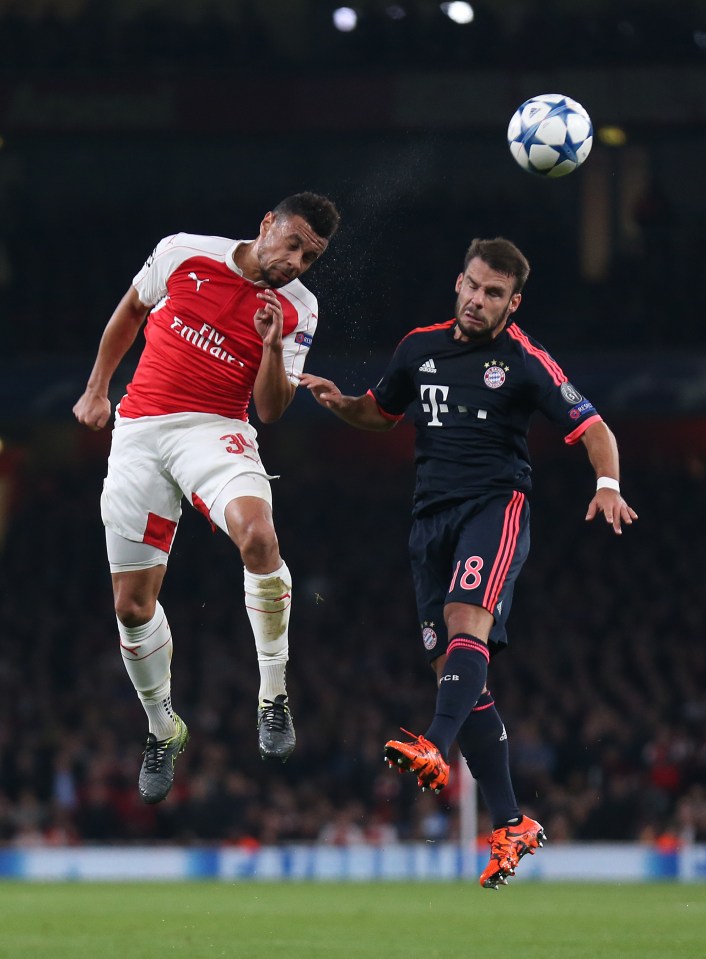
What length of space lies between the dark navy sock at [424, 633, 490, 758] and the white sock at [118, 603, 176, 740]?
62.5 inches

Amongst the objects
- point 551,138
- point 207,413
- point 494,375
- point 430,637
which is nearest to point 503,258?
point 494,375

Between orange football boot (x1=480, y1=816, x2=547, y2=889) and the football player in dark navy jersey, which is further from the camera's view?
the football player in dark navy jersey

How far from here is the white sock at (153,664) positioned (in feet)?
25.8

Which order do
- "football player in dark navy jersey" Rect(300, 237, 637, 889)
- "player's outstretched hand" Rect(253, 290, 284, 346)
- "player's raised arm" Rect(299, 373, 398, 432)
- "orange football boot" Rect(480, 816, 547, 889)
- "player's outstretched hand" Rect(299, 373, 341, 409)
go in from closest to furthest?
1. "orange football boot" Rect(480, 816, 547, 889)
2. "football player in dark navy jersey" Rect(300, 237, 637, 889)
3. "player's outstretched hand" Rect(253, 290, 284, 346)
4. "player's outstretched hand" Rect(299, 373, 341, 409)
5. "player's raised arm" Rect(299, 373, 398, 432)

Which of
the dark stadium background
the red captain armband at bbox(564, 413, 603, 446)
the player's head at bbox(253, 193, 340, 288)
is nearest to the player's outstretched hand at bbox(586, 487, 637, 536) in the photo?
the red captain armband at bbox(564, 413, 603, 446)

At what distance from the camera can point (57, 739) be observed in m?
17.4

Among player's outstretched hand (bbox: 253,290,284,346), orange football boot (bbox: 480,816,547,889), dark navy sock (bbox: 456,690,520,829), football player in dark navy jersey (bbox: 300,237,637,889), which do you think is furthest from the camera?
dark navy sock (bbox: 456,690,520,829)

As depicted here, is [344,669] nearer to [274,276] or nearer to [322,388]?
[322,388]

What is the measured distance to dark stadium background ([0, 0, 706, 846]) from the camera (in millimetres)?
18422

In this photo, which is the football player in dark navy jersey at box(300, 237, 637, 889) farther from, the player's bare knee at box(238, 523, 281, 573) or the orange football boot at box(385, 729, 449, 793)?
the player's bare knee at box(238, 523, 281, 573)

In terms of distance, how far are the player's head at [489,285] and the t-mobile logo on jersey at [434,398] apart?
0.30 metres

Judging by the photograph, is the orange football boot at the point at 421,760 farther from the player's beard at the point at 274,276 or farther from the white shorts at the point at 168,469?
the player's beard at the point at 274,276

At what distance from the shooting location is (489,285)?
7.09 meters

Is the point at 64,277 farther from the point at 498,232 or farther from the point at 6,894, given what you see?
the point at 6,894
